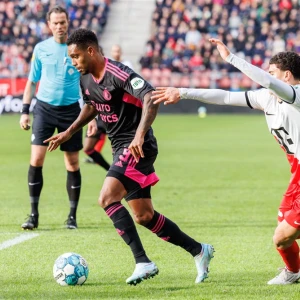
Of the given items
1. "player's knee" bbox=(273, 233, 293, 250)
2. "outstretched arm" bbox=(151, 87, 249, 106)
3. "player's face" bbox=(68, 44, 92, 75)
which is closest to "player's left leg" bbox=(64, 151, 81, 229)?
"player's face" bbox=(68, 44, 92, 75)

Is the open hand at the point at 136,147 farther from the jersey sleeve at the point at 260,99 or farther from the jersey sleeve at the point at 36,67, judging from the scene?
the jersey sleeve at the point at 36,67

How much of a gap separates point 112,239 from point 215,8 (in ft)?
91.1

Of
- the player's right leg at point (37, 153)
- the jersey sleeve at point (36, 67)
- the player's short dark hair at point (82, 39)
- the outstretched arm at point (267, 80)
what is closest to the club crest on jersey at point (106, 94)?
the player's short dark hair at point (82, 39)

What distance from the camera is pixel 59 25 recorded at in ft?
29.3

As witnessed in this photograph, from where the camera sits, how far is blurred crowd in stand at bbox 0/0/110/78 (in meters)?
33.2

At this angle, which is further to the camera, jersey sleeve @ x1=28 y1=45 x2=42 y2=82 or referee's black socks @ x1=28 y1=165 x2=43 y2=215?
jersey sleeve @ x1=28 y1=45 x2=42 y2=82

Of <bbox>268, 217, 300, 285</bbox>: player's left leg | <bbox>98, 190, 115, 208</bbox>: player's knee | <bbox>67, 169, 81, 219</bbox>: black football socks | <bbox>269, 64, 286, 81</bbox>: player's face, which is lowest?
<bbox>67, 169, 81, 219</bbox>: black football socks

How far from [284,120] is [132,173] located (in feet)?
4.17

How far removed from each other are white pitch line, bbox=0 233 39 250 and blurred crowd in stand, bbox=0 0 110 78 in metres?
24.3

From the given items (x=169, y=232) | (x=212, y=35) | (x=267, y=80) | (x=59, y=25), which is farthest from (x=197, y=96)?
(x=212, y=35)

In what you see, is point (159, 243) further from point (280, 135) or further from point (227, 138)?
point (227, 138)

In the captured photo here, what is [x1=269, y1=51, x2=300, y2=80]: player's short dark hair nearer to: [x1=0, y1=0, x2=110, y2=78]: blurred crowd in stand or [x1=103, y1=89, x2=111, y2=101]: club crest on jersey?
[x1=103, y1=89, x2=111, y2=101]: club crest on jersey

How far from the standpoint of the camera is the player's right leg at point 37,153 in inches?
352

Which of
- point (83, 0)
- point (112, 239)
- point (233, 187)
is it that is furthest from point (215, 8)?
point (112, 239)
